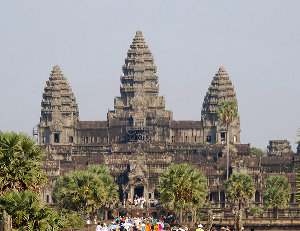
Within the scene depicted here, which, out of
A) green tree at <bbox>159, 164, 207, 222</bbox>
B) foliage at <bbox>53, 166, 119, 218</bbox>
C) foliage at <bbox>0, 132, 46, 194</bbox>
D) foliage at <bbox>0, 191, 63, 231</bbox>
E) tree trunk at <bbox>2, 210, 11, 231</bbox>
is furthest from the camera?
green tree at <bbox>159, 164, 207, 222</bbox>

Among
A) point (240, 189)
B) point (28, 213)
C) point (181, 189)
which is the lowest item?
point (28, 213)

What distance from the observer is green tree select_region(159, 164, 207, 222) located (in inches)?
5768

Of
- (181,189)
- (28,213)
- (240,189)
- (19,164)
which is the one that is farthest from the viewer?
(240,189)

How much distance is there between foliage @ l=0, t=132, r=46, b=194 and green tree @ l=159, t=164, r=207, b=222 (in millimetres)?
52418

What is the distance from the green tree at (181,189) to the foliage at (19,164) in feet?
172

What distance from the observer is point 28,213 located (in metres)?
81.9

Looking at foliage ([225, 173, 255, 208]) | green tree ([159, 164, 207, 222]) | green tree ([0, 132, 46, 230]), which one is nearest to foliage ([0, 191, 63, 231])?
green tree ([0, 132, 46, 230])

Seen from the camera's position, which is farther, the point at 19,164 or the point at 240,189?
the point at 240,189

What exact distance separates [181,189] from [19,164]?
182ft

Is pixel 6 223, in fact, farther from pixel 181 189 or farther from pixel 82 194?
pixel 181 189

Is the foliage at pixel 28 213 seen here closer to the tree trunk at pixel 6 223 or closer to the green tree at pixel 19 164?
the tree trunk at pixel 6 223

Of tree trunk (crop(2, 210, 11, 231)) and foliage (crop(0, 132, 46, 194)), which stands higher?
foliage (crop(0, 132, 46, 194))

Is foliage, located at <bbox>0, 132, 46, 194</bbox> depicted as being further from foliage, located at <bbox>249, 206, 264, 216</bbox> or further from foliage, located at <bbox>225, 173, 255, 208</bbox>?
foliage, located at <bbox>249, 206, 264, 216</bbox>

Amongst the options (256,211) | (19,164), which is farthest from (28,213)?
(256,211)
